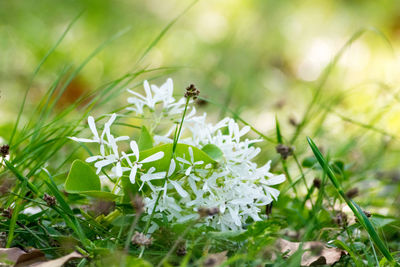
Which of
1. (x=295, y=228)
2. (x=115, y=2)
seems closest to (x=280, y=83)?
(x=115, y=2)

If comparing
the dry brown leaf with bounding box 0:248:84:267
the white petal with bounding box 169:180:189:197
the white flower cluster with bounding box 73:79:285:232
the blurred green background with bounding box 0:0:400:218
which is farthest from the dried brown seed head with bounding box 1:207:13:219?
the blurred green background with bounding box 0:0:400:218

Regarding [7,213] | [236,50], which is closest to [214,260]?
[7,213]

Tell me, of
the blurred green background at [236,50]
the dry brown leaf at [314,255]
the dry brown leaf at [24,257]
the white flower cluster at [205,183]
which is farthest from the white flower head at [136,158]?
the blurred green background at [236,50]

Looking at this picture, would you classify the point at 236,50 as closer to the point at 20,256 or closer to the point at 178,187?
the point at 178,187

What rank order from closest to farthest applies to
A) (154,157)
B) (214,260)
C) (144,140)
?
(214,260), (154,157), (144,140)

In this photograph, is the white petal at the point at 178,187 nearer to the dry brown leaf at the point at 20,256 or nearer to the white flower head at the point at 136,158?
the white flower head at the point at 136,158

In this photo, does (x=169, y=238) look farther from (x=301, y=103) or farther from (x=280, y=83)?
(x=280, y=83)
